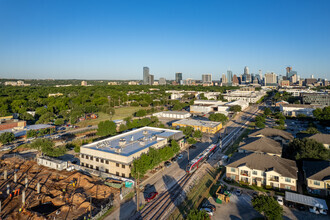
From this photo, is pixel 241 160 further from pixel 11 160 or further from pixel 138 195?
pixel 11 160

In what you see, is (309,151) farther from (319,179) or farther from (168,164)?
(168,164)

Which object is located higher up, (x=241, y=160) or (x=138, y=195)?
(x=241, y=160)

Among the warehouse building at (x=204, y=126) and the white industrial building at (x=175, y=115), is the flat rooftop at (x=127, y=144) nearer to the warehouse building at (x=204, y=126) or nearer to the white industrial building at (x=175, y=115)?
the warehouse building at (x=204, y=126)

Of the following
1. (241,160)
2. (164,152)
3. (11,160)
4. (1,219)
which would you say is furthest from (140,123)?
(1,219)

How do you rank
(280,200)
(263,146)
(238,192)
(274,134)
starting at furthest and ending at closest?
1. (274,134)
2. (263,146)
3. (238,192)
4. (280,200)

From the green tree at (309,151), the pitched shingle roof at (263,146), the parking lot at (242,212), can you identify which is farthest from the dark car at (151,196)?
the green tree at (309,151)

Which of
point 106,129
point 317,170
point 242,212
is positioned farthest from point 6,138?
point 317,170
